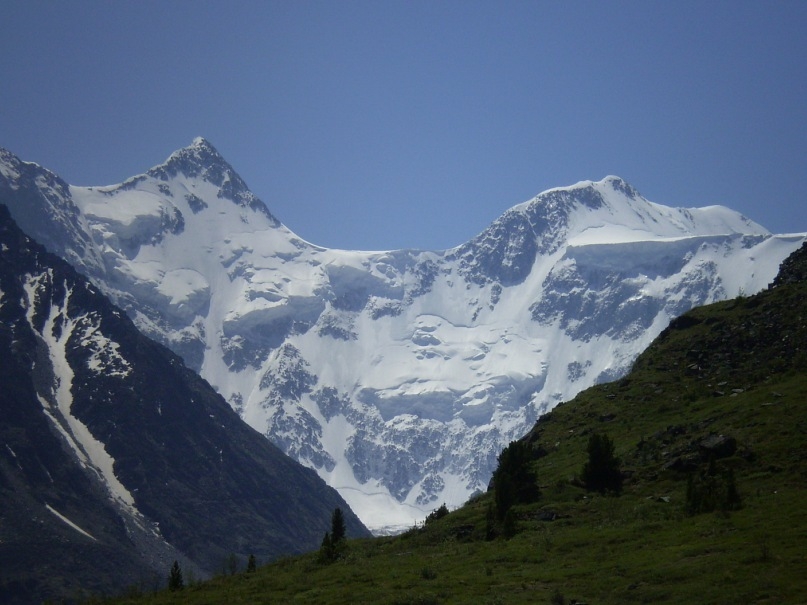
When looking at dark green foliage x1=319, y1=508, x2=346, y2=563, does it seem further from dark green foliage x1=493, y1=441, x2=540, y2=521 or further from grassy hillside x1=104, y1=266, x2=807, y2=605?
dark green foliage x1=493, y1=441, x2=540, y2=521

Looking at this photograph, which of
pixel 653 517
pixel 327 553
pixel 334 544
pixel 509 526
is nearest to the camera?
pixel 653 517

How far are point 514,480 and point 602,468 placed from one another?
6676 millimetres

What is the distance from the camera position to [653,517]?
60250 millimetres

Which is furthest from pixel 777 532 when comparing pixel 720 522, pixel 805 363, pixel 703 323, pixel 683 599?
pixel 703 323

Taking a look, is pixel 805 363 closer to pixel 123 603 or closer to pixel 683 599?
pixel 683 599

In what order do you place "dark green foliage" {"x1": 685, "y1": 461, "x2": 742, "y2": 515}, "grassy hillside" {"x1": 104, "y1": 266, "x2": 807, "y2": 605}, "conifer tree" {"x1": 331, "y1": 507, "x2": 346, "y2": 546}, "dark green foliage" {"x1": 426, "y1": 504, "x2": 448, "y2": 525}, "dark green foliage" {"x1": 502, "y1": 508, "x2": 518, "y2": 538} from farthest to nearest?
"dark green foliage" {"x1": 426, "y1": 504, "x2": 448, "y2": 525} → "conifer tree" {"x1": 331, "y1": 507, "x2": 346, "y2": 546} → "dark green foliage" {"x1": 502, "y1": 508, "x2": 518, "y2": 538} → "dark green foliage" {"x1": 685, "y1": 461, "x2": 742, "y2": 515} → "grassy hillside" {"x1": 104, "y1": 266, "x2": 807, "y2": 605}

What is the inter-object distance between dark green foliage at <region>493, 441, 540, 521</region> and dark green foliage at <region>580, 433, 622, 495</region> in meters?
4.03

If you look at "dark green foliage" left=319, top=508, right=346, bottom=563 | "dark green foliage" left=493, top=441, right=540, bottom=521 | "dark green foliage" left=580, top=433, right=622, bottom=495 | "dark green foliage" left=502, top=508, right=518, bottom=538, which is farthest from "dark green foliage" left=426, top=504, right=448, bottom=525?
"dark green foliage" left=502, top=508, right=518, bottom=538

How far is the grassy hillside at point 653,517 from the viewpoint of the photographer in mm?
49125

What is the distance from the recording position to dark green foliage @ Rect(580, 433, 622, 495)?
69.8m

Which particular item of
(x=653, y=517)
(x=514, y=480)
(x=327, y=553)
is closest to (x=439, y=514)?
(x=514, y=480)

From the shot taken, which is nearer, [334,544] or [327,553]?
[327,553]

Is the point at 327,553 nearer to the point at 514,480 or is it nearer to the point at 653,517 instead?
the point at 514,480

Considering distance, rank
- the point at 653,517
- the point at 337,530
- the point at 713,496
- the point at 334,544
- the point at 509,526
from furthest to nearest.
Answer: the point at 337,530
the point at 334,544
the point at 509,526
the point at 653,517
the point at 713,496
